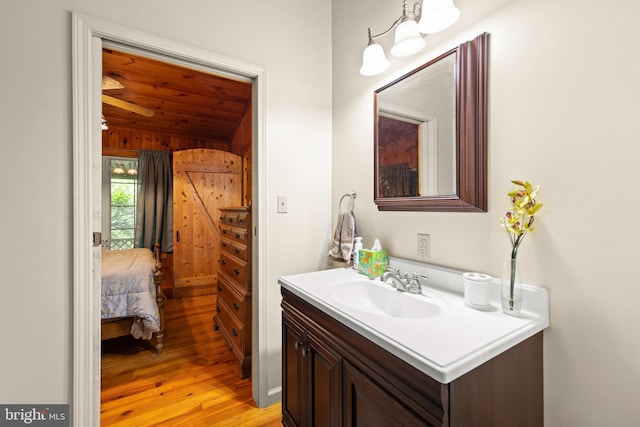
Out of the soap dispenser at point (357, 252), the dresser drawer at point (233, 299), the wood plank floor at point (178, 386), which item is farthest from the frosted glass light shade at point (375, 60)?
the wood plank floor at point (178, 386)

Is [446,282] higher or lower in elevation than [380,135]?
lower

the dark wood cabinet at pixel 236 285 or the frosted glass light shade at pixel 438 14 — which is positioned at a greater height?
the frosted glass light shade at pixel 438 14

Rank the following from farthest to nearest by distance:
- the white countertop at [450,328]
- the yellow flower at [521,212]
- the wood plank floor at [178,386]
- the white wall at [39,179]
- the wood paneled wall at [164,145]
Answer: the wood paneled wall at [164,145], the wood plank floor at [178,386], the white wall at [39,179], the yellow flower at [521,212], the white countertop at [450,328]

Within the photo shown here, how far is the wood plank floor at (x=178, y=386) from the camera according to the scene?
5.26 feet

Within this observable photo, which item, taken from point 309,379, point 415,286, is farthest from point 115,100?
Result: point 415,286

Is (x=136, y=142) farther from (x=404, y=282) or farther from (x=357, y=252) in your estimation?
(x=404, y=282)

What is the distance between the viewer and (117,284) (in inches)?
87.0

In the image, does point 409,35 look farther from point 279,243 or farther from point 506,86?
point 279,243

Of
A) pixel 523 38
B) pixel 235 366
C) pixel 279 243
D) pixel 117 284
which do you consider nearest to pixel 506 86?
pixel 523 38

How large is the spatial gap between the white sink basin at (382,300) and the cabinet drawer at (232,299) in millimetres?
1055

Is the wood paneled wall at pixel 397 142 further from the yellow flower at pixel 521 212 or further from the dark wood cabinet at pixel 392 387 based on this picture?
the dark wood cabinet at pixel 392 387

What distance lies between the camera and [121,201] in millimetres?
4191

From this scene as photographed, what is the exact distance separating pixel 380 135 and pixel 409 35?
483 mm

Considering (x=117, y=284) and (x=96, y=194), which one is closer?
(x=96, y=194)
